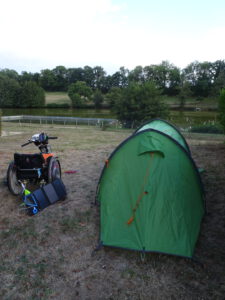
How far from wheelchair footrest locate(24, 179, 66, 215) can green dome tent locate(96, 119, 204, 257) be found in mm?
1356

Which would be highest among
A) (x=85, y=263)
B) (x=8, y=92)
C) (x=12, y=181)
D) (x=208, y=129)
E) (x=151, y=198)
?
(x=8, y=92)

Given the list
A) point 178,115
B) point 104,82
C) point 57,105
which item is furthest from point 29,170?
point 104,82

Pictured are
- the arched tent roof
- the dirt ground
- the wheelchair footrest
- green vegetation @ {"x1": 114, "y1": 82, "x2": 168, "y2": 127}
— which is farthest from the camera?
green vegetation @ {"x1": 114, "y1": 82, "x2": 168, "y2": 127}

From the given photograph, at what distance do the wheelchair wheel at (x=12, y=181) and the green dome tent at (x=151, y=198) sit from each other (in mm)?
2366

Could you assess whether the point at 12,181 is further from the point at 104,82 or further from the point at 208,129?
the point at 104,82

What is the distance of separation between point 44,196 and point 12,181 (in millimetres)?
949

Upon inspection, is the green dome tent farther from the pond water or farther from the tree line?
the tree line

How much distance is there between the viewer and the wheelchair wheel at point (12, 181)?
17.5ft

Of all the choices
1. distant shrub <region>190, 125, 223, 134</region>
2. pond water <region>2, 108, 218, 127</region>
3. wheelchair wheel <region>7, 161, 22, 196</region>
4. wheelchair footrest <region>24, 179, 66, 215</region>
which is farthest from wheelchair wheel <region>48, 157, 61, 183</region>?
pond water <region>2, 108, 218, 127</region>

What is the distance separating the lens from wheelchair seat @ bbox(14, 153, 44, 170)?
17.4 feet

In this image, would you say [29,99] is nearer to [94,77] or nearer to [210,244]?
[94,77]

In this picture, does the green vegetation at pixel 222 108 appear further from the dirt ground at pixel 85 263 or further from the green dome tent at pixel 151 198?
the green dome tent at pixel 151 198

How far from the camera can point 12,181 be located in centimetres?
542

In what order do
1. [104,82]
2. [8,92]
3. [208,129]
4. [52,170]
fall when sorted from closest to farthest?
[52,170] < [208,129] < [8,92] < [104,82]
